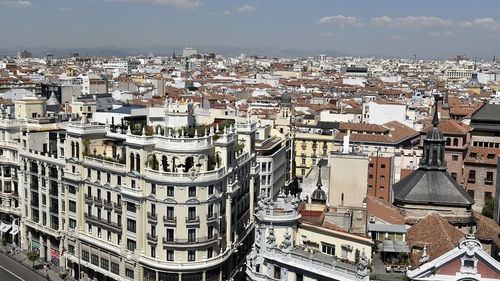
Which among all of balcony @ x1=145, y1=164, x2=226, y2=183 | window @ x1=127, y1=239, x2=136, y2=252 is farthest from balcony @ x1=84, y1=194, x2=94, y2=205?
balcony @ x1=145, y1=164, x2=226, y2=183

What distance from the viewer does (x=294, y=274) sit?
4609 centimetres

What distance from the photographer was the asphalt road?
80625mm

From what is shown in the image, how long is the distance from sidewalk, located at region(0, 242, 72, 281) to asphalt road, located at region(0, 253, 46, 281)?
615 mm

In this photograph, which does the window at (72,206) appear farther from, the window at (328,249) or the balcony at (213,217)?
the window at (328,249)

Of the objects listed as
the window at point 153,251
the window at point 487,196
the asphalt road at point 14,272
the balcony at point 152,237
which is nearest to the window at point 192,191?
the balcony at point 152,237

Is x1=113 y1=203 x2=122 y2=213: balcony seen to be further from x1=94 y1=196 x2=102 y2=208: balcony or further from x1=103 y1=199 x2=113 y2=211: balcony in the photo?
x1=94 y1=196 x2=102 y2=208: balcony

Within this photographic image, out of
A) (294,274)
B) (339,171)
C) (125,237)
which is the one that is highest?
(339,171)

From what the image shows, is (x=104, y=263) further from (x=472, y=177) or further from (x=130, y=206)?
(x=472, y=177)

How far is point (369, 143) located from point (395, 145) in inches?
174

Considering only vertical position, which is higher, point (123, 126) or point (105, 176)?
point (123, 126)

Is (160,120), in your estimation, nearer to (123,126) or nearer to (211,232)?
(123,126)

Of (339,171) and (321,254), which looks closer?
(321,254)

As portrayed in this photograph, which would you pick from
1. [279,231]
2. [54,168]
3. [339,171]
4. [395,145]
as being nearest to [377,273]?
[279,231]

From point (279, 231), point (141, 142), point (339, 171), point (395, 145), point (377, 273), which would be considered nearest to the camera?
point (377, 273)
